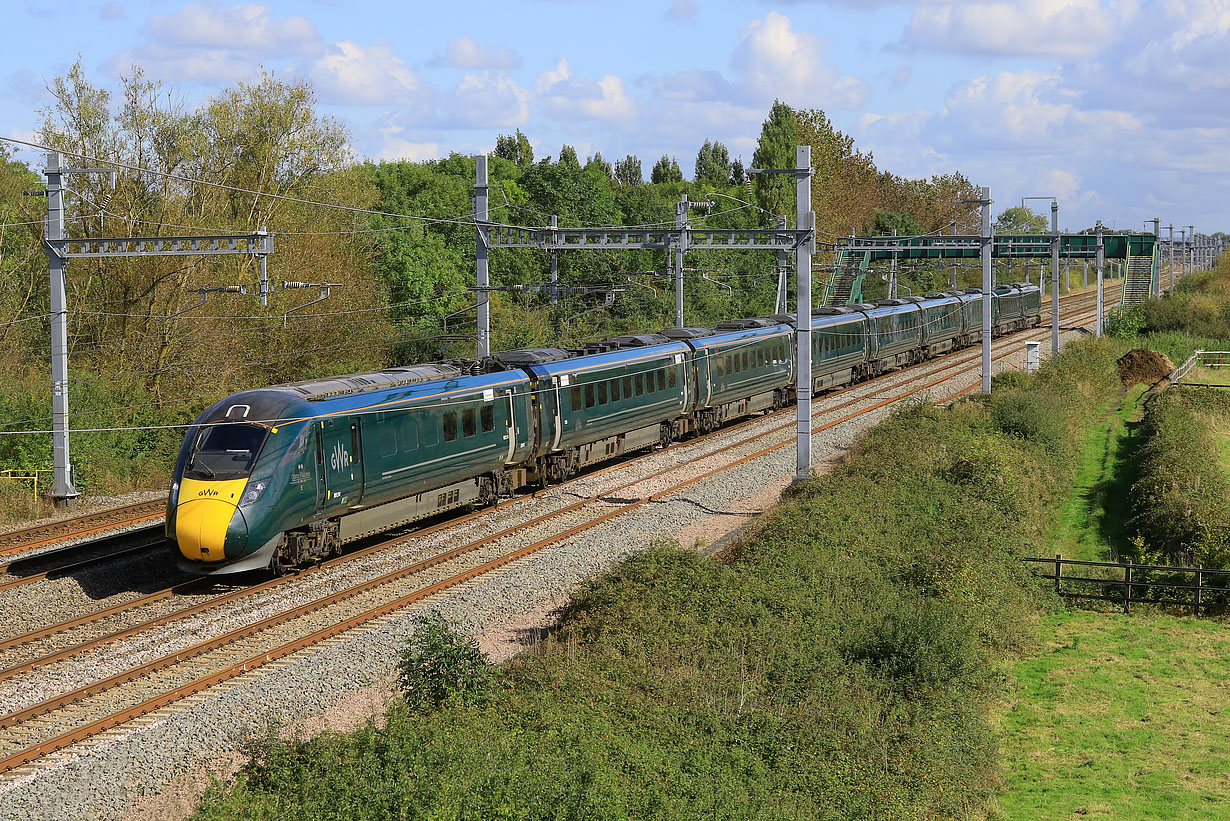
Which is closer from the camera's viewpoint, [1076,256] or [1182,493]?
[1182,493]

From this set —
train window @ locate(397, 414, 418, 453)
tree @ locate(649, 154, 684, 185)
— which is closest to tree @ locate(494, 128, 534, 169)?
tree @ locate(649, 154, 684, 185)

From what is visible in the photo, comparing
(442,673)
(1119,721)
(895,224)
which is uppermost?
(895,224)

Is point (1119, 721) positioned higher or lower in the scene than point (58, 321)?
lower

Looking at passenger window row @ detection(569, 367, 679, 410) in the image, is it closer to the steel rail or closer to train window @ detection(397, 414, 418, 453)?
train window @ detection(397, 414, 418, 453)

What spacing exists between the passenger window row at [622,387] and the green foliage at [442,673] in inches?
583

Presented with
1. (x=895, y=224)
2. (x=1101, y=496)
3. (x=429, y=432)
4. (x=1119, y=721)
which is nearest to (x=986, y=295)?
(x=1101, y=496)

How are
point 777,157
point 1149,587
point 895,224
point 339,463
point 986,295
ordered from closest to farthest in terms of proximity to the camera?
point 339,463 → point 1149,587 → point 986,295 → point 777,157 → point 895,224

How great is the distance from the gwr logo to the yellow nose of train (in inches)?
74.5

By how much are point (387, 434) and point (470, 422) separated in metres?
3.00

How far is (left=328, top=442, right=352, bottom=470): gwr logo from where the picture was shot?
20.5m

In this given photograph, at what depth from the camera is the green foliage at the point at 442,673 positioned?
13391mm

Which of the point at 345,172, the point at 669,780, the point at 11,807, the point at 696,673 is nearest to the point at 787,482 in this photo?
the point at 696,673

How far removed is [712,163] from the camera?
5433 inches

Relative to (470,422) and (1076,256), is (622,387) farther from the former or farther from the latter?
(1076,256)
